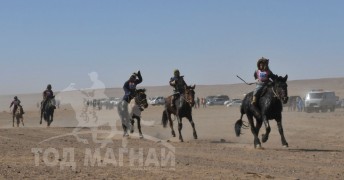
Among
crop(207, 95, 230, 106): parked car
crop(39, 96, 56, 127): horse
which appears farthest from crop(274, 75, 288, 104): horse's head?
crop(207, 95, 230, 106): parked car

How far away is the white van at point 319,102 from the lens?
53938 millimetres

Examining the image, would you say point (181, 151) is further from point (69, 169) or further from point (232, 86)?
point (232, 86)

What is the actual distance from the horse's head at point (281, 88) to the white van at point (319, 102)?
37342mm

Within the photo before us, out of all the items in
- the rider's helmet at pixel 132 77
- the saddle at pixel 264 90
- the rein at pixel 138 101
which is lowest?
the rein at pixel 138 101

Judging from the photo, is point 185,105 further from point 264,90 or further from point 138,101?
point 264,90

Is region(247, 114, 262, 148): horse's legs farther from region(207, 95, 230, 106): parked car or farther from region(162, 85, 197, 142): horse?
region(207, 95, 230, 106): parked car

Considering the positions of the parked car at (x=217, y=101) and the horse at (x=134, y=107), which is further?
the parked car at (x=217, y=101)

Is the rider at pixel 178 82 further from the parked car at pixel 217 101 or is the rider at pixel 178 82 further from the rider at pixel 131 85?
the parked car at pixel 217 101

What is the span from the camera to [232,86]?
189 meters

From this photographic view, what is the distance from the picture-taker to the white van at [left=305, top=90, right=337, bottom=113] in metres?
53.9

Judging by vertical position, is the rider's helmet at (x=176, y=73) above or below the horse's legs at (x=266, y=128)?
above

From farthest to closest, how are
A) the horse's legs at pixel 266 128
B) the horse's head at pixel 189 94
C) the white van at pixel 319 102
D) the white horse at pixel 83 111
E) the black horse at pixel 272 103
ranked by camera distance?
the white van at pixel 319 102
the white horse at pixel 83 111
the horse's head at pixel 189 94
the horse's legs at pixel 266 128
the black horse at pixel 272 103

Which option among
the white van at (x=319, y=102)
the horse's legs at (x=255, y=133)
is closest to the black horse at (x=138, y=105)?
the horse's legs at (x=255, y=133)

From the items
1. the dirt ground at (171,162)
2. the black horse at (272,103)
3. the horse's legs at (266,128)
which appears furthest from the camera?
the horse's legs at (266,128)
